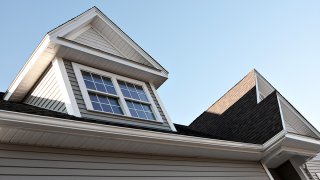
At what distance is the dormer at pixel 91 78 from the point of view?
24.3 ft

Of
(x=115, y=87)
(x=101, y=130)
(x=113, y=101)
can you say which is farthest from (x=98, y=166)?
(x=115, y=87)

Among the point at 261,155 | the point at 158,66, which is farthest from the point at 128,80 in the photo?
the point at 261,155

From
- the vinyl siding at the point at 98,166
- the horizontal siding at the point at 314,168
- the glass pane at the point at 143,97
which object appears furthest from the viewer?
the horizontal siding at the point at 314,168

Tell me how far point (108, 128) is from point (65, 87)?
6.15 feet

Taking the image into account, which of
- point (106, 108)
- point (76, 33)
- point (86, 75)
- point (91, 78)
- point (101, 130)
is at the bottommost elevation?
point (101, 130)

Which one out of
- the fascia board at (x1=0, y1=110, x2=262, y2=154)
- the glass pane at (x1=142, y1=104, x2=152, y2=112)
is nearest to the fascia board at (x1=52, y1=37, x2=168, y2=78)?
the glass pane at (x1=142, y1=104, x2=152, y2=112)

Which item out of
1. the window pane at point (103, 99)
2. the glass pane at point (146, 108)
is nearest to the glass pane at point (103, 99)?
the window pane at point (103, 99)

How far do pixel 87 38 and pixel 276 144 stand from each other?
615 cm

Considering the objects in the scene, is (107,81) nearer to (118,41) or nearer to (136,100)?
(136,100)

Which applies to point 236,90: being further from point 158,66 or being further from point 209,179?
point 209,179

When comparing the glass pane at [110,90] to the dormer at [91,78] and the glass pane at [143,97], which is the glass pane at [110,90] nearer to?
the dormer at [91,78]

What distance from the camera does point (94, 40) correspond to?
930 cm

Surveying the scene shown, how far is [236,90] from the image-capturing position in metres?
16.5

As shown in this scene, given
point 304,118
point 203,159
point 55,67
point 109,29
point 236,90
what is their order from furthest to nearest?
point 236,90 < point 304,118 < point 109,29 < point 203,159 < point 55,67
